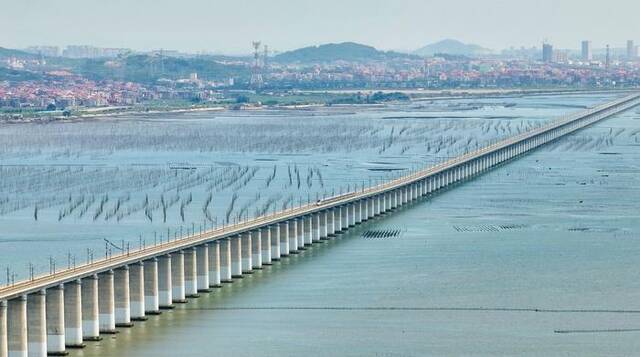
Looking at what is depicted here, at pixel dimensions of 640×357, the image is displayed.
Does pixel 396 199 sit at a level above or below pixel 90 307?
below

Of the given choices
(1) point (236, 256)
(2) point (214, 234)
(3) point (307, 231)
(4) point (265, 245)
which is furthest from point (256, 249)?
(3) point (307, 231)

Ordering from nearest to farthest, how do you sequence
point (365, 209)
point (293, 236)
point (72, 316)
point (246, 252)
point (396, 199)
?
point (72, 316), point (246, 252), point (293, 236), point (365, 209), point (396, 199)

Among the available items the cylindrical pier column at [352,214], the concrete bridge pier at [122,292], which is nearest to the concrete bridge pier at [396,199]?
the cylindrical pier column at [352,214]

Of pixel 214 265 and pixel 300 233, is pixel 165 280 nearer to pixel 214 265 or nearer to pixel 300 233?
pixel 214 265

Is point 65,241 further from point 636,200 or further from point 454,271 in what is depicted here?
point 636,200

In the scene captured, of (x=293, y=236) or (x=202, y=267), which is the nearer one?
(x=202, y=267)

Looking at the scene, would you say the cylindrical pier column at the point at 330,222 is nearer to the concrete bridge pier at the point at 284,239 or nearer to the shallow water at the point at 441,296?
the shallow water at the point at 441,296

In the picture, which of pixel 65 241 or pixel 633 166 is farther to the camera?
pixel 633 166

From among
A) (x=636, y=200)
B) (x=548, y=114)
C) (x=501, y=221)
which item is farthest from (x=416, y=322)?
(x=548, y=114)
